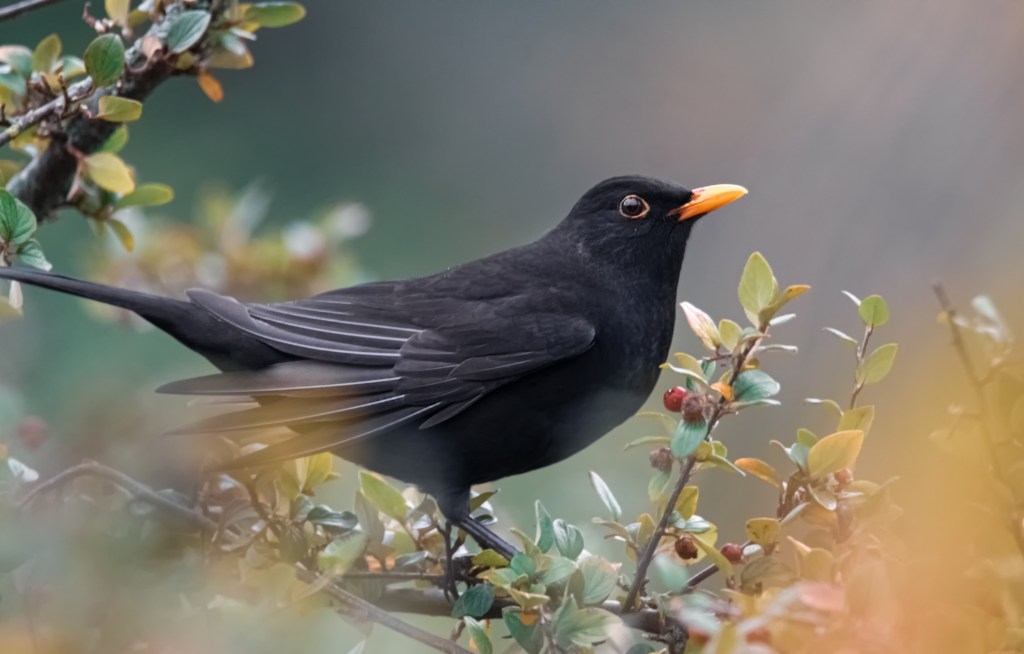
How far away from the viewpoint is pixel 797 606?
1.46 meters

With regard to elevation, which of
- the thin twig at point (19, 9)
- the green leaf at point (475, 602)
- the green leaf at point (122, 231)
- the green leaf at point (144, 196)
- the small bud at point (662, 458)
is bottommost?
the green leaf at point (475, 602)

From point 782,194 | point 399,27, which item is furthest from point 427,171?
point 782,194

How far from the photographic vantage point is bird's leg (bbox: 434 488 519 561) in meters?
2.71

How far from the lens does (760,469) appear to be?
1967 millimetres

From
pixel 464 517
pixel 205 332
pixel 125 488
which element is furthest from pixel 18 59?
pixel 464 517

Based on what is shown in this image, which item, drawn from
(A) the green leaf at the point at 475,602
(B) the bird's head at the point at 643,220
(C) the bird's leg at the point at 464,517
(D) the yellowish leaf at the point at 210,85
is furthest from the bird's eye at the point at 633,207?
(A) the green leaf at the point at 475,602

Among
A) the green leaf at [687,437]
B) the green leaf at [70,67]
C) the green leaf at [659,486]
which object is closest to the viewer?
the green leaf at [687,437]

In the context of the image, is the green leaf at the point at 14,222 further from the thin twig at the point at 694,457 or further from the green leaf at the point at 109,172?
the thin twig at the point at 694,457

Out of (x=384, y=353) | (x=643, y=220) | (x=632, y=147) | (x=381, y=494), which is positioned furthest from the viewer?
(x=632, y=147)

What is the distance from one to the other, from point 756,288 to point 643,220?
1.43 metres

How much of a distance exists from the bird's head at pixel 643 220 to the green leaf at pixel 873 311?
122cm

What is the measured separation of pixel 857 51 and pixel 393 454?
421cm

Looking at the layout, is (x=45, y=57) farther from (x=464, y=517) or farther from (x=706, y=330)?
(x=706, y=330)

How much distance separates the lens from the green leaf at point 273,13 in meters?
2.64
